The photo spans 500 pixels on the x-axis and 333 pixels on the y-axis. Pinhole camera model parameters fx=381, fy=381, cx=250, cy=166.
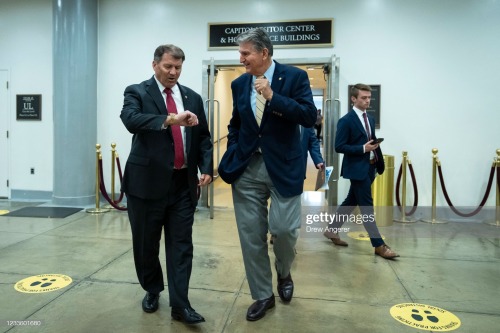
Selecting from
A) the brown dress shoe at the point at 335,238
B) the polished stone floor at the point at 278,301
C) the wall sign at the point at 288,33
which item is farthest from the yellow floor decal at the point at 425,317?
the wall sign at the point at 288,33

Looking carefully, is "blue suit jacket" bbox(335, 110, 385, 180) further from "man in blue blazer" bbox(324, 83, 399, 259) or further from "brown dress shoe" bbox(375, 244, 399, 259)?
"brown dress shoe" bbox(375, 244, 399, 259)

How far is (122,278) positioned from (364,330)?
73.3 inches

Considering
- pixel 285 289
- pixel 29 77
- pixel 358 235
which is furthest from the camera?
pixel 29 77

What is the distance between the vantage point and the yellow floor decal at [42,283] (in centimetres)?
278

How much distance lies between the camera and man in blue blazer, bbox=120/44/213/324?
2.22 metres

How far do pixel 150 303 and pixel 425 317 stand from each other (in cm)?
176

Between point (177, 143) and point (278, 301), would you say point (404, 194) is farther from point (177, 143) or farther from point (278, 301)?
point (177, 143)

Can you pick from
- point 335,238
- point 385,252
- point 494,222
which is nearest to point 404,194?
point 494,222

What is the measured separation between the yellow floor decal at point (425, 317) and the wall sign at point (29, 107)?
6.05 m

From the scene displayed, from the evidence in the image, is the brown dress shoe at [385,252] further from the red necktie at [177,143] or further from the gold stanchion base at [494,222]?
the gold stanchion base at [494,222]

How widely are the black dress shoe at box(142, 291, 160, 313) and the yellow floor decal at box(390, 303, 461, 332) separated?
1531 mm

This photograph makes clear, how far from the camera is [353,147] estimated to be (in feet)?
11.6

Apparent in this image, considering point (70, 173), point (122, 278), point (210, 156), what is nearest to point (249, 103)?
point (210, 156)

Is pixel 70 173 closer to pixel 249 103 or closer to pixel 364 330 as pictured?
pixel 249 103
